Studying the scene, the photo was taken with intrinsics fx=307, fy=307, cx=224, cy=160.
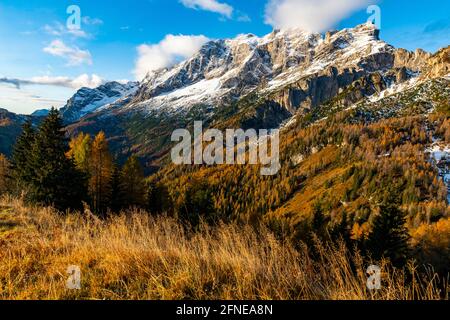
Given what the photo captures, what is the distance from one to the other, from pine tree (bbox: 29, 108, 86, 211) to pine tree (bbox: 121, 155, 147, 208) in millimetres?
13208

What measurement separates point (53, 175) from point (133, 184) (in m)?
18.1

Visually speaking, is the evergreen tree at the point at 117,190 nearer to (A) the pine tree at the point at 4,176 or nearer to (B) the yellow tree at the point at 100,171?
(B) the yellow tree at the point at 100,171

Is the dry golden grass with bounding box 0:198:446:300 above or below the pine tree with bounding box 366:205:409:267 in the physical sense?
above

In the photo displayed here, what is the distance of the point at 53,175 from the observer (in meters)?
26.7

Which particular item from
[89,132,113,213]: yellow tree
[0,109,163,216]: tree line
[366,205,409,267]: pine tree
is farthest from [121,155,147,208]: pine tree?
[366,205,409,267]: pine tree

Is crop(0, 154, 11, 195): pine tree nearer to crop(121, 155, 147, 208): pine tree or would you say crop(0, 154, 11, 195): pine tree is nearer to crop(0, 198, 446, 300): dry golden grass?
crop(121, 155, 147, 208): pine tree

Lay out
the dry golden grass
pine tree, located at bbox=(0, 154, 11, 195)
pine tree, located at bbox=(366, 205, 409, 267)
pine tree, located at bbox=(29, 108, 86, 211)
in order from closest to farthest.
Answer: the dry golden grass < pine tree, located at bbox=(29, 108, 86, 211) < pine tree, located at bbox=(366, 205, 409, 267) < pine tree, located at bbox=(0, 154, 11, 195)

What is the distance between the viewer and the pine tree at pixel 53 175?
86.4 feet

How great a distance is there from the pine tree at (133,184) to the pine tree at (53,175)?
13.2 metres

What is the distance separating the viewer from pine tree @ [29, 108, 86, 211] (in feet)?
86.4
